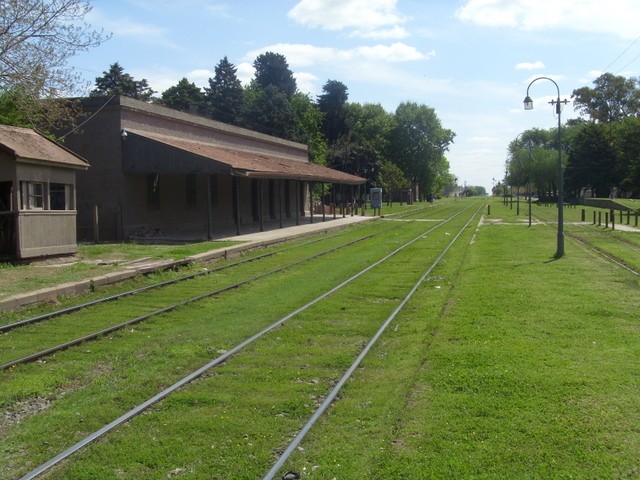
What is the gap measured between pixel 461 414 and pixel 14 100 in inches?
634

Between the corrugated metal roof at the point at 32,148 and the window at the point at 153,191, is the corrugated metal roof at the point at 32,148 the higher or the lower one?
the higher one

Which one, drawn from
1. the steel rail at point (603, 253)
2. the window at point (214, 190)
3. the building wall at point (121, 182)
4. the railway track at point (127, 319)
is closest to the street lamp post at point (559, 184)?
the steel rail at point (603, 253)

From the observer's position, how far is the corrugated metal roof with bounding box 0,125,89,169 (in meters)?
17.4

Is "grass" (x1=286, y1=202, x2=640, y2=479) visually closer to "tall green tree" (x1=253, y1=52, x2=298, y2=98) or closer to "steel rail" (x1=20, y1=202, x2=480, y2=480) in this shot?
"steel rail" (x1=20, y1=202, x2=480, y2=480)

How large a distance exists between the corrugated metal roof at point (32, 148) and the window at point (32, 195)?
0.68 meters

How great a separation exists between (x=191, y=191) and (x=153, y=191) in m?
3.47

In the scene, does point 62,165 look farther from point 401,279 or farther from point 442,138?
point 442,138

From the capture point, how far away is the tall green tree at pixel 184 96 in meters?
83.5

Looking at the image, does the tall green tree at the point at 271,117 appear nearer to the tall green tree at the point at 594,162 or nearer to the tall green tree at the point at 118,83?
the tall green tree at the point at 118,83

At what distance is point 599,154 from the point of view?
3428 inches

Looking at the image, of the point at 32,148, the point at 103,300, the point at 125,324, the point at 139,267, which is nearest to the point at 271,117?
the point at 32,148

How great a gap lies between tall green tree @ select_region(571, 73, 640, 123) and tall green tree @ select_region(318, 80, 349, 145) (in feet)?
167

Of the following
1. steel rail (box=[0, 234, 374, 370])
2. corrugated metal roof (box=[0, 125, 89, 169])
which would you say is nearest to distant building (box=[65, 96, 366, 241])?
corrugated metal roof (box=[0, 125, 89, 169])

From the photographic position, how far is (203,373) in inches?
303
